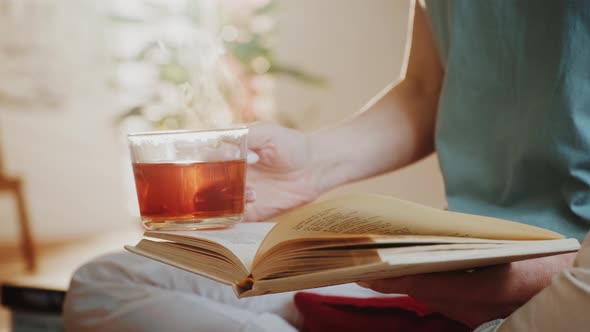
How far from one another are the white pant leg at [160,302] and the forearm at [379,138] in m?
0.23

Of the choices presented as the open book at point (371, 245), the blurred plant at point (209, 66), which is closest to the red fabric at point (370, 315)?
the open book at point (371, 245)

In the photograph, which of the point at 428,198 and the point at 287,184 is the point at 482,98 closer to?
the point at 287,184

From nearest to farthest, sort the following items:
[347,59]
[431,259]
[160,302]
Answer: [431,259], [160,302], [347,59]

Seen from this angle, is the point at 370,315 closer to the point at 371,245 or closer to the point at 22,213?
the point at 371,245

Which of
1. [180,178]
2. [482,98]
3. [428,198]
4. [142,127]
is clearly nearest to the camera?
[180,178]

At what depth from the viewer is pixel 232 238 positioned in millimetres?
698

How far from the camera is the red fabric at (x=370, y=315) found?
82 centimetres

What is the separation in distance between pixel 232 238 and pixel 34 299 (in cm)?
102

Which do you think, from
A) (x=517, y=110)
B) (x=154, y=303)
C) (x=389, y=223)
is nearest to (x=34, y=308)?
(x=154, y=303)

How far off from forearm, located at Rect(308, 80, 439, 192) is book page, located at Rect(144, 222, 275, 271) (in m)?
0.39

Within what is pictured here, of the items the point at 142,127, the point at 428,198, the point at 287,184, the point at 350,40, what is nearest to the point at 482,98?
the point at 287,184

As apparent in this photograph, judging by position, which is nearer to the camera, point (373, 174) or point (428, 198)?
point (373, 174)

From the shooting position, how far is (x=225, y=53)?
2986mm

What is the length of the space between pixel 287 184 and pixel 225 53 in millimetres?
1978
